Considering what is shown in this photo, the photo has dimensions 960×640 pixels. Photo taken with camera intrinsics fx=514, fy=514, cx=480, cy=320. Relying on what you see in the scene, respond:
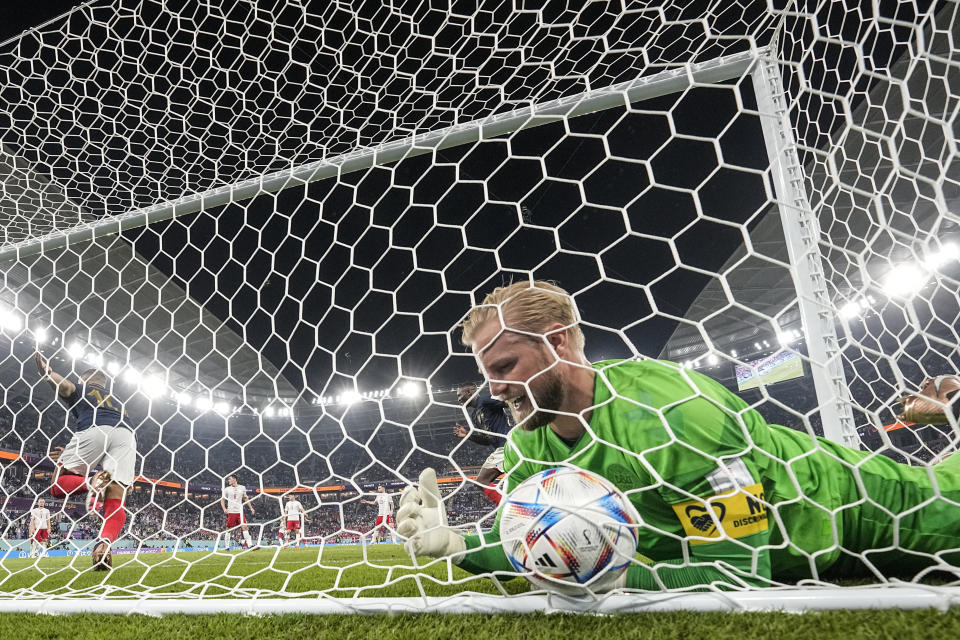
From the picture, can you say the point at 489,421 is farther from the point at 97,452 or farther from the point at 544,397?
the point at 544,397

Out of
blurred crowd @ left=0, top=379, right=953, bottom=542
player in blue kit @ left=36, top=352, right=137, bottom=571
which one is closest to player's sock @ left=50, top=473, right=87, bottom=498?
player in blue kit @ left=36, top=352, right=137, bottom=571

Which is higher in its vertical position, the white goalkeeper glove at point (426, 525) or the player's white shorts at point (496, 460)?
the white goalkeeper glove at point (426, 525)

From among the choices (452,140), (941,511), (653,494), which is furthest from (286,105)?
(941,511)

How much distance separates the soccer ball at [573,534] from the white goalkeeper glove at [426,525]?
7.2 inches

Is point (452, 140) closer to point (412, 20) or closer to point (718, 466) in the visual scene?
point (412, 20)

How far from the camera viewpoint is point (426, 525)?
133 centimetres

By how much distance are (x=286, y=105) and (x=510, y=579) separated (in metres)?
2.66

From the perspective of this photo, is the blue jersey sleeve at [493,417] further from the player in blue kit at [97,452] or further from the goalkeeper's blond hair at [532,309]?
the goalkeeper's blond hair at [532,309]

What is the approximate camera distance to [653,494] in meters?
1.35

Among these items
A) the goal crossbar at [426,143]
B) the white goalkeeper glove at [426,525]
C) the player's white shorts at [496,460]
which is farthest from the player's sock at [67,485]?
the white goalkeeper glove at [426,525]

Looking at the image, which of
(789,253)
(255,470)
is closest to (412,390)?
(789,253)

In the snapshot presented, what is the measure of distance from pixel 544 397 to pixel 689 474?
38 cm

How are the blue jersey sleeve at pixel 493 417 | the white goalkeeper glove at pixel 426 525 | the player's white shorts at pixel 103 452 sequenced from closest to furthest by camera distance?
1. the white goalkeeper glove at pixel 426 525
2. the player's white shorts at pixel 103 452
3. the blue jersey sleeve at pixel 493 417

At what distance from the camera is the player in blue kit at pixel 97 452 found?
303 cm
